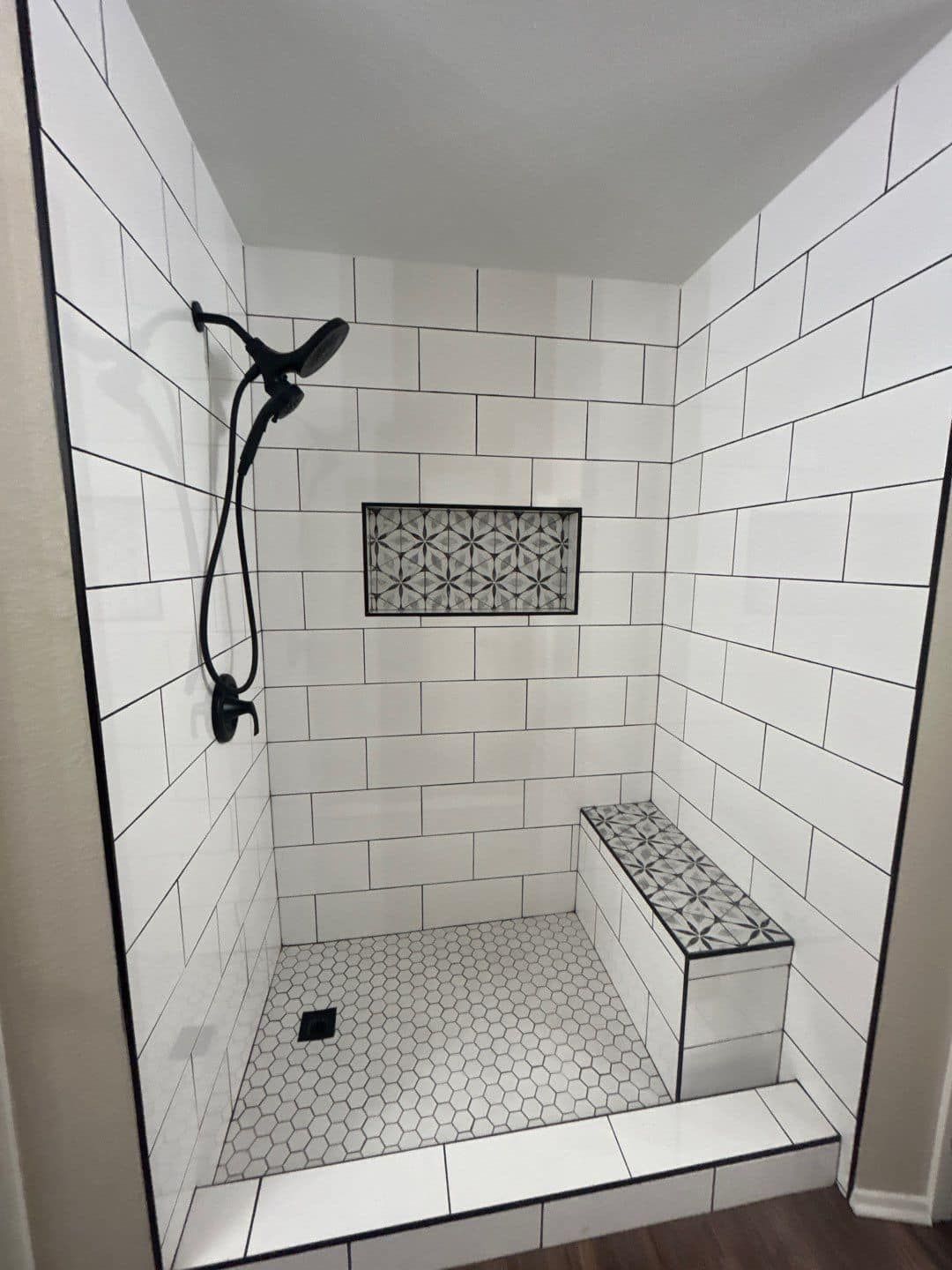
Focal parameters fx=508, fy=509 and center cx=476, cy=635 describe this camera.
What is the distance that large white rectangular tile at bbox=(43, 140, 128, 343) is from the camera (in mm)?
537

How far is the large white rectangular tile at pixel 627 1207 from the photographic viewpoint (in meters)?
0.87

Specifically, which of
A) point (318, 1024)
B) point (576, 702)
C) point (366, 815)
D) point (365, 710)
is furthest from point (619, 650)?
point (318, 1024)

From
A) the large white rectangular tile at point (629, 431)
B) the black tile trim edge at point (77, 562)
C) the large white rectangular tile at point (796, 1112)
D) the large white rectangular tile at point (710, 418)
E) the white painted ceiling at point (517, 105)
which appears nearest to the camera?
the black tile trim edge at point (77, 562)

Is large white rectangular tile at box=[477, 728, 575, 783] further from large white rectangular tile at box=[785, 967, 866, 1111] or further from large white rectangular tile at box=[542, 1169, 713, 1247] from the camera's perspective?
large white rectangular tile at box=[542, 1169, 713, 1247]

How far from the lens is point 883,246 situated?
0.83m

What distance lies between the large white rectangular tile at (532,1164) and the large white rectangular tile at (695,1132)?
0.04 m

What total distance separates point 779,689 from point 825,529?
0.33 meters

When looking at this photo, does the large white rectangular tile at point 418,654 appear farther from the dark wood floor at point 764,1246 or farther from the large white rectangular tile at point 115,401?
the dark wood floor at point 764,1246

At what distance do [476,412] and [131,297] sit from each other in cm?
82

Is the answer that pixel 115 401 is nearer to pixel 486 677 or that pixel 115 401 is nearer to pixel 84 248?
pixel 84 248

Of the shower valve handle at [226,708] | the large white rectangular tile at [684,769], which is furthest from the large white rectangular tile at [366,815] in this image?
the large white rectangular tile at [684,769]

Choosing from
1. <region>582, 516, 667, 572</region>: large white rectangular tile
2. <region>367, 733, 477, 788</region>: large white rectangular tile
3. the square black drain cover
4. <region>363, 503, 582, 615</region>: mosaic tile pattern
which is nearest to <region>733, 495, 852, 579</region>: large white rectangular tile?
<region>582, 516, 667, 572</region>: large white rectangular tile

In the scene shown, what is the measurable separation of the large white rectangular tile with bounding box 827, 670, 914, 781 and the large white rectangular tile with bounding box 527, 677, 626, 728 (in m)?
0.64

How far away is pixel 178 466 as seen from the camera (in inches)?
33.7
